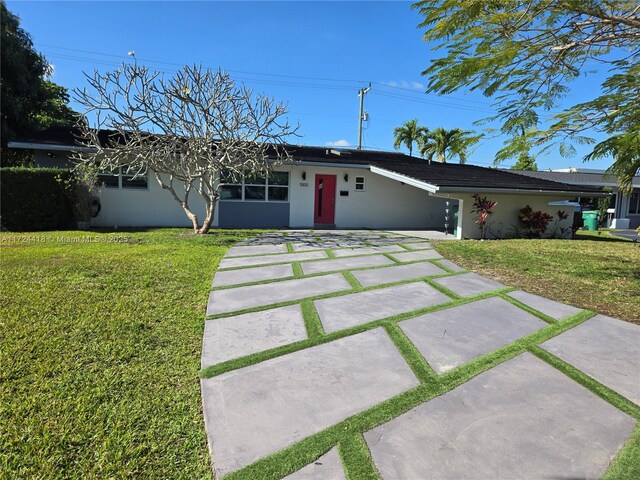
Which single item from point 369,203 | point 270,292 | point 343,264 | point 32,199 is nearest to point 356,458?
point 270,292

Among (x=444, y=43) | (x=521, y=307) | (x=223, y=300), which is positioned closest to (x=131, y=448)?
(x=223, y=300)

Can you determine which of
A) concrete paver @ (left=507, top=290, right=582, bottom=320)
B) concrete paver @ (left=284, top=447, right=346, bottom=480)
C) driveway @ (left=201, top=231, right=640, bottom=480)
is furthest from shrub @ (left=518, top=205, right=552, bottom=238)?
concrete paver @ (left=284, top=447, right=346, bottom=480)

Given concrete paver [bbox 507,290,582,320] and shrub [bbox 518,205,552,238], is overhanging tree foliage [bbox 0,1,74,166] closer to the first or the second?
concrete paver [bbox 507,290,582,320]

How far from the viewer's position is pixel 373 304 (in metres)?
4.53

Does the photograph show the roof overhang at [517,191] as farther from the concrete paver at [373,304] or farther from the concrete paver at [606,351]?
the concrete paver at [606,351]

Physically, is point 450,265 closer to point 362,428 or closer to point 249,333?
point 249,333

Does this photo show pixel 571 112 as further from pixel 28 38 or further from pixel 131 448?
pixel 28 38

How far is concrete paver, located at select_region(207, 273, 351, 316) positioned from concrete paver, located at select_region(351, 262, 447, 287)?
36cm

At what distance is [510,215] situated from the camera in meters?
12.1

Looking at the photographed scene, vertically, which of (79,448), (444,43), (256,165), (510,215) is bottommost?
(79,448)

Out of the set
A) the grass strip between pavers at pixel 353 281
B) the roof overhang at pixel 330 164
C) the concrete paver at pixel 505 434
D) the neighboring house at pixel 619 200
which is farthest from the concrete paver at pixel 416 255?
the neighboring house at pixel 619 200

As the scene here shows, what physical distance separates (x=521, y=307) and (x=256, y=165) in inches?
302

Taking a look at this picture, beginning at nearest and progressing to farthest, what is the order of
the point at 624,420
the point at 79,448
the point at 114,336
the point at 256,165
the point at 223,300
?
the point at 79,448
the point at 624,420
the point at 114,336
the point at 223,300
the point at 256,165

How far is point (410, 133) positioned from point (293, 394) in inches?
967
